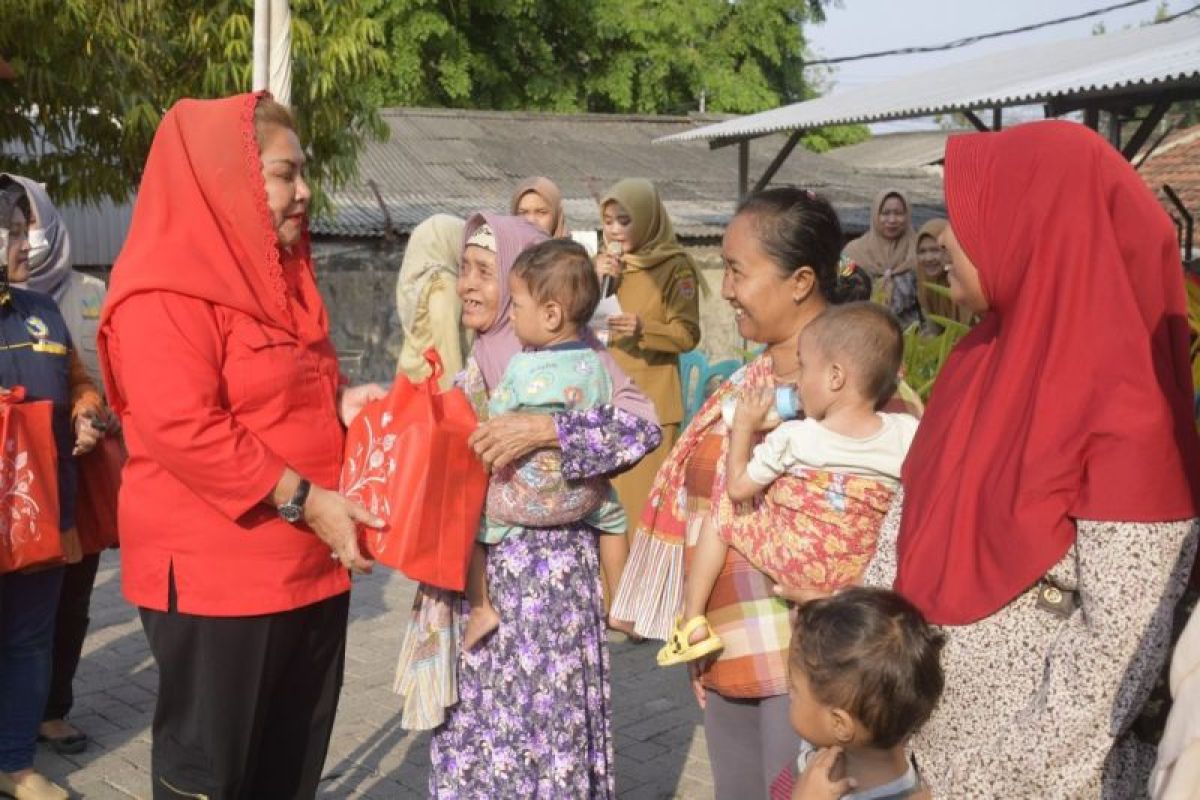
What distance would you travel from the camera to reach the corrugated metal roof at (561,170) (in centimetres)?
1628

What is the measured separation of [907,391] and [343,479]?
1.33m

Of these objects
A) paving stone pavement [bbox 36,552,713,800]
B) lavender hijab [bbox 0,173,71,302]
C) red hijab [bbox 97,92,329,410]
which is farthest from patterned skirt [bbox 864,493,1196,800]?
lavender hijab [bbox 0,173,71,302]

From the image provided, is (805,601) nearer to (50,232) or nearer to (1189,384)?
(1189,384)

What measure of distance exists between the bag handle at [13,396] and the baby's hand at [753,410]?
8.44ft

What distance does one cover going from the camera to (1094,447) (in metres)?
1.96

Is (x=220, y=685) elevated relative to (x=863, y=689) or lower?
lower

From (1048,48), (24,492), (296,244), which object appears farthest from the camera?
(1048,48)

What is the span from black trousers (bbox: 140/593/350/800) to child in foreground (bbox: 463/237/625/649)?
16.2 inches

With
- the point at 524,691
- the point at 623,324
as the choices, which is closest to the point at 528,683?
the point at 524,691

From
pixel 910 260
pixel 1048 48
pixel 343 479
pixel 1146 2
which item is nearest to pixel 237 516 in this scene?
pixel 343 479

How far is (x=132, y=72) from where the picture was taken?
880 centimetres

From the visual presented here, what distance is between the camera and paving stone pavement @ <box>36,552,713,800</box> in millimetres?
4414

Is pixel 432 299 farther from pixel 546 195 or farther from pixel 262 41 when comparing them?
pixel 262 41

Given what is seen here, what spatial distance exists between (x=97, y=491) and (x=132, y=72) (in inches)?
203
